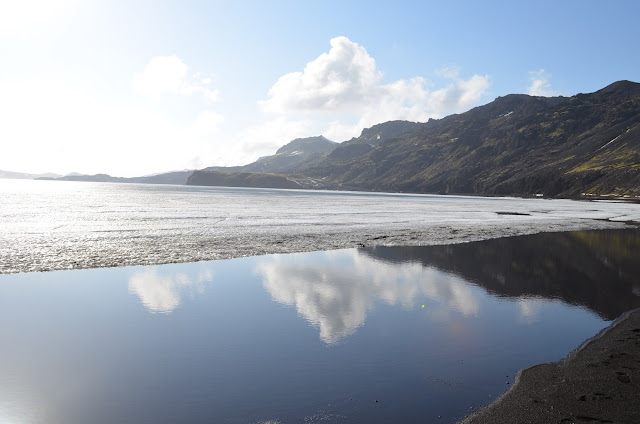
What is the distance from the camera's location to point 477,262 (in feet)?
106

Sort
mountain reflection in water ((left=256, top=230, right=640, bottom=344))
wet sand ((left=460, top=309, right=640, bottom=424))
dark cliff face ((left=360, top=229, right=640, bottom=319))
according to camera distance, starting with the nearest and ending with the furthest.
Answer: wet sand ((left=460, top=309, right=640, bottom=424))
mountain reflection in water ((left=256, top=230, right=640, bottom=344))
dark cliff face ((left=360, top=229, right=640, bottom=319))

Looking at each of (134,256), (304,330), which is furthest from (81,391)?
(134,256)

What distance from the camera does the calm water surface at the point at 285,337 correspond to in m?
10.5

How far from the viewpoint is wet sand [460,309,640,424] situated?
9570 millimetres

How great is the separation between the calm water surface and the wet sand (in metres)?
0.66

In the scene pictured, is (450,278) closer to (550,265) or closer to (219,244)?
(550,265)

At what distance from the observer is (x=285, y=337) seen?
15562mm

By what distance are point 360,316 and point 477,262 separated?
1790cm

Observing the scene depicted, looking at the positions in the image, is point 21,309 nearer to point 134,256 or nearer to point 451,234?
point 134,256

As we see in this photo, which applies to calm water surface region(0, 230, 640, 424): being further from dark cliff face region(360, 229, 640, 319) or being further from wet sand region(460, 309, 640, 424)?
wet sand region(460, 309, 640, 424)

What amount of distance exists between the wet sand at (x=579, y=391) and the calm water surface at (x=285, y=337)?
661 millimetres

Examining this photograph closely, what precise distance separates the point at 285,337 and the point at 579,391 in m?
9.69

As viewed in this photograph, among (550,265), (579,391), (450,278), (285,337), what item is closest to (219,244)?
(450,278)

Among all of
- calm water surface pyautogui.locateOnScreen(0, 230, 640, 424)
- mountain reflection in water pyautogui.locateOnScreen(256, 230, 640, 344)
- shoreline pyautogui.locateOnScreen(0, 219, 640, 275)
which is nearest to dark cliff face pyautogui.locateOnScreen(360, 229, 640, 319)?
mountain reflection in water pyautogui.locateOnScreen(256, 230, 640, 344)
